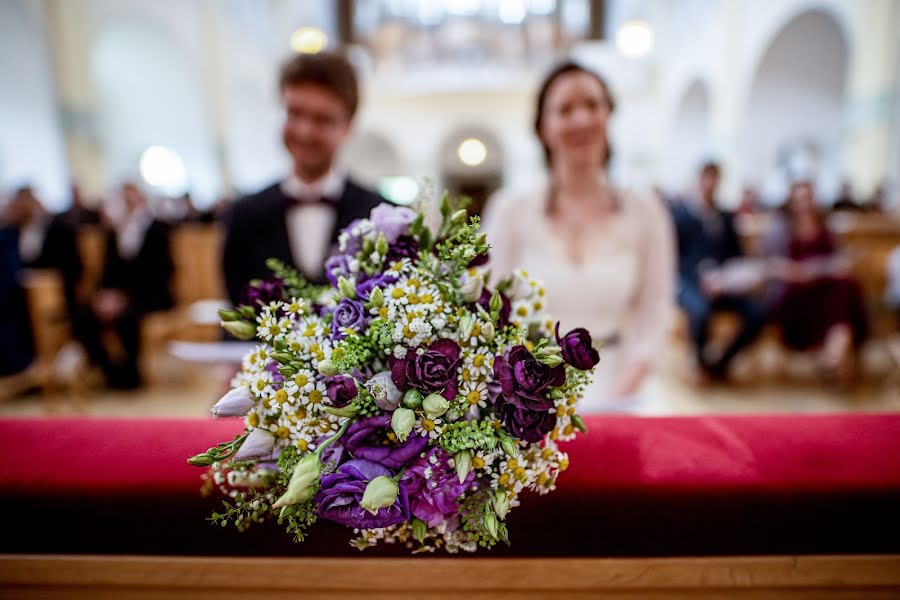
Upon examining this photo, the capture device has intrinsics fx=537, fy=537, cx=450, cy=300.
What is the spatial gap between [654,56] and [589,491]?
18.0m

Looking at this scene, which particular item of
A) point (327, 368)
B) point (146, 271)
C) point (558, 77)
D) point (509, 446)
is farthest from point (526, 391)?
point (146, 271)

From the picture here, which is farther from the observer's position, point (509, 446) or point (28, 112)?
point (28, 112)

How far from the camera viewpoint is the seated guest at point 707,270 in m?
4.83

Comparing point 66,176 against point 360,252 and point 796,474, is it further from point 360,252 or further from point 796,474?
point 796,474

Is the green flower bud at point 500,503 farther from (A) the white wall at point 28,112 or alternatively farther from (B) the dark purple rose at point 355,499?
(A) the white wall at point 28,112

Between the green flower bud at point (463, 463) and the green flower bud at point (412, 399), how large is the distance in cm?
9

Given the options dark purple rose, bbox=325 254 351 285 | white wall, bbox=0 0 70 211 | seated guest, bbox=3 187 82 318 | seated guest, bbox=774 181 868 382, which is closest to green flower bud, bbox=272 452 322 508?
dark purple rose, bbox=325 254 351 285

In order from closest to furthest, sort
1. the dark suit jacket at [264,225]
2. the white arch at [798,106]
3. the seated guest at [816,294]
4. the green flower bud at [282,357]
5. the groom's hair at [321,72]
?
the green flower bud at [282,357] < the groom's hair at [321,72] < the dark suit jacket at [264,225] < the seated guest at [816,294] < the white arch at [798,106]

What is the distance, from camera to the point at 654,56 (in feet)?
52.9

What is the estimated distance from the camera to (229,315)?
0.91 metres

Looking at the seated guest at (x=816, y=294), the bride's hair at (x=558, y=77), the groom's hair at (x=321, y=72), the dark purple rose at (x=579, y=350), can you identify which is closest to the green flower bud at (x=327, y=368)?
the dark purple rose at (x=579, y=350)

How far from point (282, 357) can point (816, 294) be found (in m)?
5.20

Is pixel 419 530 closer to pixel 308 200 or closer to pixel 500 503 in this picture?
pixel 500 503

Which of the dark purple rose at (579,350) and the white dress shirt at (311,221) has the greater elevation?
the white dress shirt at (311,221)
